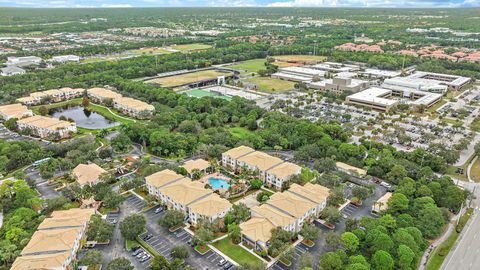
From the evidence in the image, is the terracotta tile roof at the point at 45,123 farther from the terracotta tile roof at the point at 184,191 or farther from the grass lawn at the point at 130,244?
the grass lawn at the point at 130,244

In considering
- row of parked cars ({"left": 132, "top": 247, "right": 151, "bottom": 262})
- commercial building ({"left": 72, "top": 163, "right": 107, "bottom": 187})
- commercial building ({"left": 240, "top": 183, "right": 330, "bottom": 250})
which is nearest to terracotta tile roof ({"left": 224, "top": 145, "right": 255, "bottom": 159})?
commercial building ({"left": 240, "top": 183, "right": 330, "bottom": 250})

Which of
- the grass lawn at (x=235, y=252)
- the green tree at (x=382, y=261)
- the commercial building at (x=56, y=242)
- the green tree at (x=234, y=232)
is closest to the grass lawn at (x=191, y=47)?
the commercial building at (x=56, y=242)

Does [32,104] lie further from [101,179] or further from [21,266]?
[21,266]

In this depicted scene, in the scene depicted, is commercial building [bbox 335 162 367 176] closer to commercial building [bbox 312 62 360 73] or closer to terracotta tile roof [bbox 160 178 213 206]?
terracotta tile roof [bbox 160 178 213 206]

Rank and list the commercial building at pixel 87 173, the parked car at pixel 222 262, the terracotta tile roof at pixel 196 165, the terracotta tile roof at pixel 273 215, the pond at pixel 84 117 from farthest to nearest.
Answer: the pond at pixel 84 117, the terracotta tile roof at pixel 196 165, the commercial building at pixel 87 173, the terracotta tile roof at pixel 273 215, the parked car at pixel 222 262

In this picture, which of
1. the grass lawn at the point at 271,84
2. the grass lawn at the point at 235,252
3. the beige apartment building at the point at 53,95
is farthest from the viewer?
the grass lawn at the point at 271,84
